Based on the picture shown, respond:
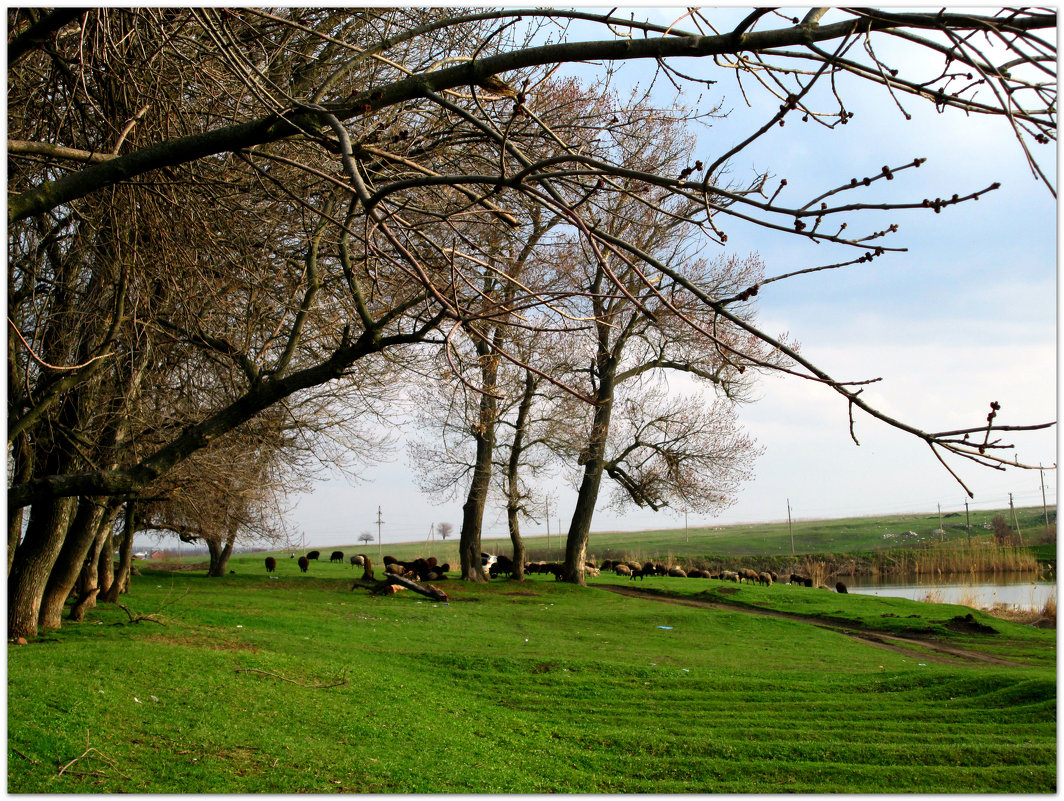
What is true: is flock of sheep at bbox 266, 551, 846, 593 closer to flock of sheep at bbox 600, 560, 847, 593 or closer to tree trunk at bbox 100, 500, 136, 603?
flock of sheep at bbox 600, 560, 847, 593

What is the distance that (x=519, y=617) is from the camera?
1758 cm

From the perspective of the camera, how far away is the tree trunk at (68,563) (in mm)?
11234

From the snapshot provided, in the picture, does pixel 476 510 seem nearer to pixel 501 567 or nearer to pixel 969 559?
pixel 501 567

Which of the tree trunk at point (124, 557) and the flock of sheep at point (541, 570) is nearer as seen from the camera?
the tree trunk at point (124, 557)

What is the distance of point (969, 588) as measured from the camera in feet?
87.8

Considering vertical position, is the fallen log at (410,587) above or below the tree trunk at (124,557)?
below

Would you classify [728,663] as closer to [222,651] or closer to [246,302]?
[222,651]

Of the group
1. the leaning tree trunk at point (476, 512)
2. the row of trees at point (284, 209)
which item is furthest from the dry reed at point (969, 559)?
the row of trees at point (284, 209)

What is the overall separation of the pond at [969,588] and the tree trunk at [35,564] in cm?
2275

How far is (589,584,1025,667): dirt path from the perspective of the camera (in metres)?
14.4

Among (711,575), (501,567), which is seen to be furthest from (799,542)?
(501,567)

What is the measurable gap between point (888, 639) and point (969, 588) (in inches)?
483

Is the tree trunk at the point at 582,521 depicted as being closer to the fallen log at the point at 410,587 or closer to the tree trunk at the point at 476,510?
the tree trunk at the point at 476,510

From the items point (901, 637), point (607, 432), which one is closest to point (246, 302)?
point (901, 637)
